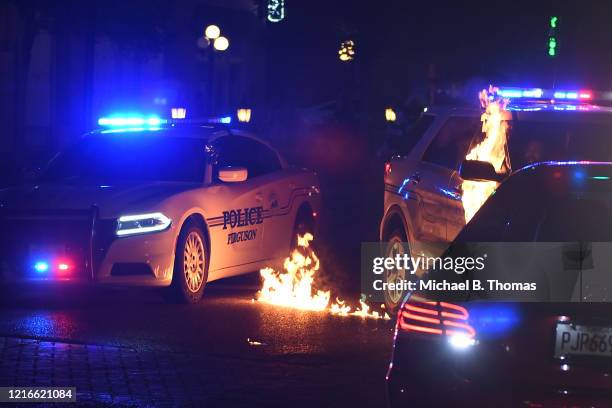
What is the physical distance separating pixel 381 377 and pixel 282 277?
16.3 ft

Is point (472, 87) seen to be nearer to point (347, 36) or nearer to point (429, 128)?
point (347, 36)

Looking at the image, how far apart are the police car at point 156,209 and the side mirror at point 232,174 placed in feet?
0.04

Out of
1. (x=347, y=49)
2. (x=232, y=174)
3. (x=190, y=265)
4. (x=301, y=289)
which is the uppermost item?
(x=347, y=49)

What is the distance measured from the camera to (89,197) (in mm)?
12117

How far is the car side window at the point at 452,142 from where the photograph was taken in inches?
445

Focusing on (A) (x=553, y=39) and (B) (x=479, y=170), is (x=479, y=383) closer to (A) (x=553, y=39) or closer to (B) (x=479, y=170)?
(B) (x=479, y=170)

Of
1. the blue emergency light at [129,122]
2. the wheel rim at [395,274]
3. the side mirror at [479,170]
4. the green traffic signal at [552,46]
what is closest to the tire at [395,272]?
the wheel rim at [395,274]

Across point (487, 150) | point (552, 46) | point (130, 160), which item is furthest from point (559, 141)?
point (552, 46)

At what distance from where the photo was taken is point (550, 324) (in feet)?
18.1

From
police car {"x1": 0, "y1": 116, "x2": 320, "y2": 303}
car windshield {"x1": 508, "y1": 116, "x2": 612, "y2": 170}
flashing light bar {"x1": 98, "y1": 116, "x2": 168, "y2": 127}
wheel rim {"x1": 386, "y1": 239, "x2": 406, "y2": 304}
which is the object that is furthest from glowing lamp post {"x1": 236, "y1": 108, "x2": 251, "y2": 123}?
car windshield {"x1": 508, "y1": 116, "x2": 612, "y2": 170}

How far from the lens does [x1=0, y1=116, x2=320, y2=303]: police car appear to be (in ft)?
38.8

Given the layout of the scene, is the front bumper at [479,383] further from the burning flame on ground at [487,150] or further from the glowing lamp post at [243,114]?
the glowing lamp post at [243,114]

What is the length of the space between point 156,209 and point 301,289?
1.87 m

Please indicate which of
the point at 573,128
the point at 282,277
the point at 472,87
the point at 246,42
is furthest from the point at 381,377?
the point at 246,42
